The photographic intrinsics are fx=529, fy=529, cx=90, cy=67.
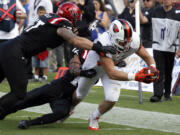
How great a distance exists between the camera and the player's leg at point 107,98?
6453 millimetres

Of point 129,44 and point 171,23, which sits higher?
point 129,44

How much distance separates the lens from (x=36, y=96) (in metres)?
7.11

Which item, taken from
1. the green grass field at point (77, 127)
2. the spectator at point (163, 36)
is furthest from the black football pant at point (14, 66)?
the spectator at point (163, 36)

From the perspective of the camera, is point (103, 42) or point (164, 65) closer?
point (103, 42)

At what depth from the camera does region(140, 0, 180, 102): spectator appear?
9.56 meters

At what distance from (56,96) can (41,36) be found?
1.09m

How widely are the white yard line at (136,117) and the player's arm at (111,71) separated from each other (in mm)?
1071

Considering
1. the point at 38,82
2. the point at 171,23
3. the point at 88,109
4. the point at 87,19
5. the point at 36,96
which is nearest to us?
the point at 36,96

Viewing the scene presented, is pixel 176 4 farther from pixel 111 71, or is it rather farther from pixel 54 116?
pixel 54 116

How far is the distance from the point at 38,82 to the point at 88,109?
3.90m

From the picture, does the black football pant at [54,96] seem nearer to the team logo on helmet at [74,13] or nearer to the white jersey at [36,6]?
the team logo on helmet at [74,13]

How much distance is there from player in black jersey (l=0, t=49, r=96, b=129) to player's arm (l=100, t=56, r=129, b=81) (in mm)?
319

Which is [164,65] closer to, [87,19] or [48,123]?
[87,19]

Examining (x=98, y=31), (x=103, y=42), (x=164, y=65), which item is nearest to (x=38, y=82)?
(x=98, y=31)
